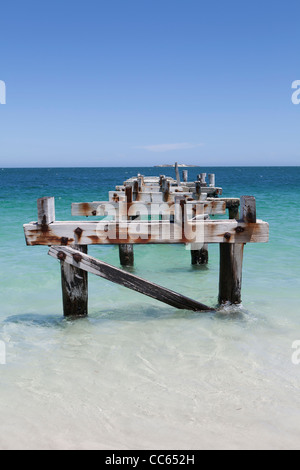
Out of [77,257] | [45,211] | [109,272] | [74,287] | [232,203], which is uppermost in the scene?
[45,211]

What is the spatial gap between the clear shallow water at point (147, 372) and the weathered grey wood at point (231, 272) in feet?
0.88

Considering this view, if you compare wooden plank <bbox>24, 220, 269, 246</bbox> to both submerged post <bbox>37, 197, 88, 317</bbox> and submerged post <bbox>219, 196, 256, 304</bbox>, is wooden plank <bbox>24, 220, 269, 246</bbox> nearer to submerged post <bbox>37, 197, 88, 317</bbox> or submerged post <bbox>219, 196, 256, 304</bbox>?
submerged post <bbox>37, 197, 88, 317</bbox>

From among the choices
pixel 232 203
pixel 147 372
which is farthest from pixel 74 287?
pixel 232 203

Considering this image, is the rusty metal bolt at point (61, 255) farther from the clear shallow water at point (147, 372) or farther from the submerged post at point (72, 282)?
the clear shallow water at point (147, 372)

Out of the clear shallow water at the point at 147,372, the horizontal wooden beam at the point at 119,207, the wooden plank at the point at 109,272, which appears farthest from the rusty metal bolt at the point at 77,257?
the horizontal wooden beam at the point at 119,207

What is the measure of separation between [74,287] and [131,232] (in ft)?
4.15

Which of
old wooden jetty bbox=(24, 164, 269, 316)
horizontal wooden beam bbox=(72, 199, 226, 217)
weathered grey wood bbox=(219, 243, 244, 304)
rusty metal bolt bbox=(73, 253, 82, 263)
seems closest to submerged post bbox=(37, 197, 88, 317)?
old wooden jetty bbox=(24, 164, 269, 316)

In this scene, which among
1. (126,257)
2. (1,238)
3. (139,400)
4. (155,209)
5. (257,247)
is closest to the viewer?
(139,400)

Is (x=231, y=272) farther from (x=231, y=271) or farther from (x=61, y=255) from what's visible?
(x=61, y=255)

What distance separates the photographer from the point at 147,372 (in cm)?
452

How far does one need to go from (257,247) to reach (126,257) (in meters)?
4.61
